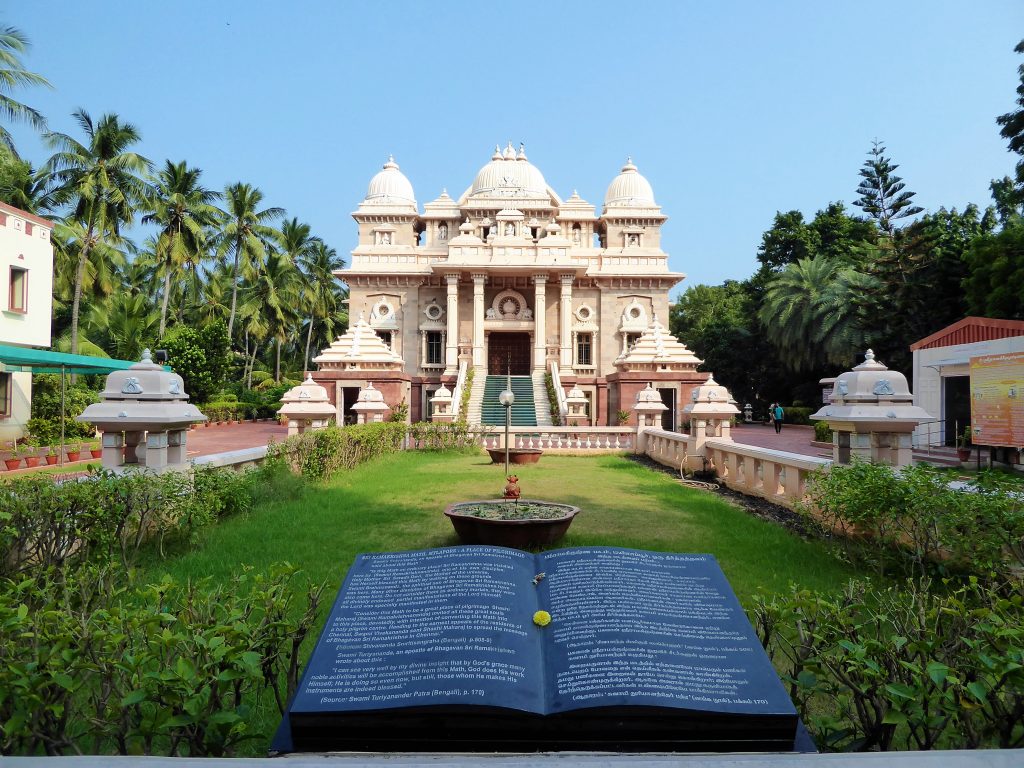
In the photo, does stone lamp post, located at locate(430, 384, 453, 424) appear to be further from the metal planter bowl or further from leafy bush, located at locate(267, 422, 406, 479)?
the metal planter bowl

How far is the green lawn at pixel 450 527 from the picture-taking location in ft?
19.2

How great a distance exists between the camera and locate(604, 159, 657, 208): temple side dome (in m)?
35.1

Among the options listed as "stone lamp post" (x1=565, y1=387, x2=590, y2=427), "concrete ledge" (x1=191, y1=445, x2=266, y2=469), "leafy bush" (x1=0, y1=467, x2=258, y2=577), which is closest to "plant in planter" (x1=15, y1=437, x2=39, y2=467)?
"concrete ledge" (x1=191, y1=445, x2=266, y2=469)

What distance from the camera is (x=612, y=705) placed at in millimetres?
2340

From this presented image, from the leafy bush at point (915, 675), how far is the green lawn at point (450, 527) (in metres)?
2.21

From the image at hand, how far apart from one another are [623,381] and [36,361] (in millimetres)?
17404

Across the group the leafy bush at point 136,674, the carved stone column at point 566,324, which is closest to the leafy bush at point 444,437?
the carved stone column at point 566,324

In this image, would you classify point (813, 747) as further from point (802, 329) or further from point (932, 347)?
point (802, 329)

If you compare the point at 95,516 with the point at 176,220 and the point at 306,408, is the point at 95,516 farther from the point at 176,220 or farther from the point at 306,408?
the point at 176,220

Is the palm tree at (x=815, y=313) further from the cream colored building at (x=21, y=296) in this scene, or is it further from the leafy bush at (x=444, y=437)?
the cream colored building at (x=21, y=296)

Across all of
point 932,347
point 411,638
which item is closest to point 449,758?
point 411,638

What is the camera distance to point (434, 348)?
31969 mm

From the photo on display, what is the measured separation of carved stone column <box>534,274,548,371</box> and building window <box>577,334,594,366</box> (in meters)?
3.50

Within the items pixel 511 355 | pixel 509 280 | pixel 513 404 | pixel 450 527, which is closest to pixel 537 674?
pixel 450 527
